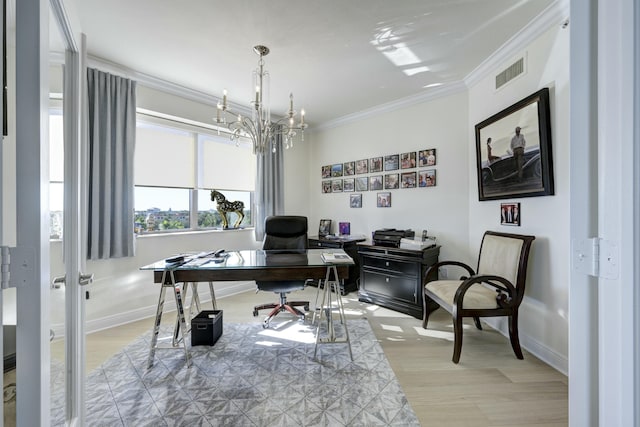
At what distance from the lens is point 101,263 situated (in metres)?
2.70

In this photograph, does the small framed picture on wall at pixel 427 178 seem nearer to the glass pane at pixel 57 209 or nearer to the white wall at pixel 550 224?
the white wall at pixel 550 224

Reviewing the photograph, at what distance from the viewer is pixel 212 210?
3783 mm

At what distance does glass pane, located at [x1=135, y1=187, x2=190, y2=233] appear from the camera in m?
3.10

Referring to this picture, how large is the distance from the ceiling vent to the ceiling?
242 mm

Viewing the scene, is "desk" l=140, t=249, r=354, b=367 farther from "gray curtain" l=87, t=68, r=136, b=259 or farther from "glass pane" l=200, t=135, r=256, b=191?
"glass pane" l=200, t=135, r=256, b=191

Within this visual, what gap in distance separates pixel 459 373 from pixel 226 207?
326 centimetres

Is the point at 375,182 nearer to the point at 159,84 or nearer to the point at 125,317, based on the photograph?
the point at 159,84

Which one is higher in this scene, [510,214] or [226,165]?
[226,165]

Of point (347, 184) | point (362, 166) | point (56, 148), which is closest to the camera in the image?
point (56, 148)

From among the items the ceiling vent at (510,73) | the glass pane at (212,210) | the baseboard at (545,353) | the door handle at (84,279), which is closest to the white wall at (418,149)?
the ceiling vent at (510,73)

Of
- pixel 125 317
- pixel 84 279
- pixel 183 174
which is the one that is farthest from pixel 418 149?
pixel 125 317

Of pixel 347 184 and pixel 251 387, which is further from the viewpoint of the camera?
pixel 347 184

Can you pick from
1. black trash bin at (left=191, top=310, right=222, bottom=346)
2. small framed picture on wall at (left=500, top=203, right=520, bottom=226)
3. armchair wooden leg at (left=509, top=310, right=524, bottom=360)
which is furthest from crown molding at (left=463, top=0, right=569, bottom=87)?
black trash bin at (left=191, top=310, right=222, bottom=346)

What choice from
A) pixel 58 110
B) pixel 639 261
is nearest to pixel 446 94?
pixel 639 261
